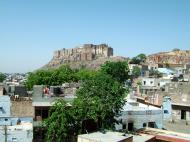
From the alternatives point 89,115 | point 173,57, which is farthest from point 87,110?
point 173,57

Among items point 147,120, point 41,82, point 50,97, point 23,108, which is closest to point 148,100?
point 147,120

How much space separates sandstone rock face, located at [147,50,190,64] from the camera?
137750 millimetres

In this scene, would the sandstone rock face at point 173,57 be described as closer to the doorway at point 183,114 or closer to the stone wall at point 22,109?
the doorway at point 183,114

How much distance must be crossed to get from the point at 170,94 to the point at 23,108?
56.5 feet

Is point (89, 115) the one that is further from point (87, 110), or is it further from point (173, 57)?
point (173, 57)

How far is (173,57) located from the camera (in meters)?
144

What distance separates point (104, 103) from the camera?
2444 centimetres

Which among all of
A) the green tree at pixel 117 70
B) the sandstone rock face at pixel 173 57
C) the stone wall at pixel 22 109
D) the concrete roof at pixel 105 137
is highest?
the sandstone rock face at pixel 173 57

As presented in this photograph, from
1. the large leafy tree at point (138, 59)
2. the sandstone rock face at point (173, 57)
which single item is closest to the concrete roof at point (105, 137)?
the large leafy tree at point (138, 59)

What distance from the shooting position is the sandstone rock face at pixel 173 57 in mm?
137750

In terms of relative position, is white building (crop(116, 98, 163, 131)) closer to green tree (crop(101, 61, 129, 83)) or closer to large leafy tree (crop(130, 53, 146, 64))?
green tree (crop(101, 61, 129, 83))

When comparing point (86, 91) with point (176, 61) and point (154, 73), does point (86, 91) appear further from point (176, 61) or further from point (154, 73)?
point (176, 61)

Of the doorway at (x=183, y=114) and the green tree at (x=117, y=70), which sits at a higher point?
the green tree at (x=117, y=70)

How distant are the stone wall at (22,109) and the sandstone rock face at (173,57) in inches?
4345
